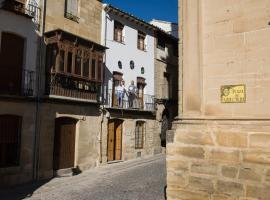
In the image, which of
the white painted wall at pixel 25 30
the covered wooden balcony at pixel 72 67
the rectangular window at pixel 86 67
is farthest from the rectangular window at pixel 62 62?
the rectangular window at pixel 86 67

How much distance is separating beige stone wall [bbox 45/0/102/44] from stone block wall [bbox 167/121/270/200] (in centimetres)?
1108

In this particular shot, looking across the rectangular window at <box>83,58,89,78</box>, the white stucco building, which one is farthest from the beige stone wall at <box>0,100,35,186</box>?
the white stucco building

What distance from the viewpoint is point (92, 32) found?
17.4 meters

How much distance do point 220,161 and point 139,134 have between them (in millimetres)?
15442

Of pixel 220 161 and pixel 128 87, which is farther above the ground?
pixel 128 87

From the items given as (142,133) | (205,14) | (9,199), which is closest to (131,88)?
(142,133)

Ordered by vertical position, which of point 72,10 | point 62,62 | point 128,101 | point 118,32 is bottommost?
point 128,101

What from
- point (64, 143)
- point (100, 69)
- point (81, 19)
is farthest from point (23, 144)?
point (81, 19)

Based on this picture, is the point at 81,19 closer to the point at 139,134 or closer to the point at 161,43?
the point at 139,134

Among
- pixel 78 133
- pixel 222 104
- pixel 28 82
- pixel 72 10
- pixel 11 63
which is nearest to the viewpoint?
pixel 222 104

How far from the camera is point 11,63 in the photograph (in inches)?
527

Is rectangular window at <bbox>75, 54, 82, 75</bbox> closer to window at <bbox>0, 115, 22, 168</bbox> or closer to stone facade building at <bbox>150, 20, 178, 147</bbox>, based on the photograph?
window at <bbox>0, 115, 22, 168</bbox>

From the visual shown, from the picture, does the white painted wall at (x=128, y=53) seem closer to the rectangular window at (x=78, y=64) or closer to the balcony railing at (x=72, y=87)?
the balcony railing at (x=72, y=87)

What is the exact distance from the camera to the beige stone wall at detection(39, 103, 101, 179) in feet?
46.5
